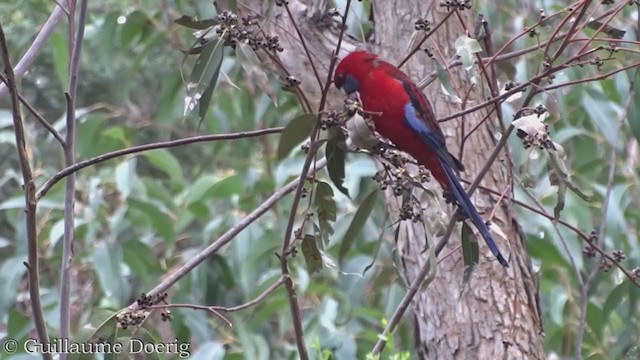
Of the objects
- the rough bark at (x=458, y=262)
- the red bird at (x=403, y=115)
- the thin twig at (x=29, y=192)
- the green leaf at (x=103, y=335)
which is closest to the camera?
the thin twig at (x=29, y=192)

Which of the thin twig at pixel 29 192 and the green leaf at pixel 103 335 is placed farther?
the green leaf at pixel 103 335

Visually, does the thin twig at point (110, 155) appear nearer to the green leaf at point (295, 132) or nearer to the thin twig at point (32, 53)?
the green leaf at point (295, 132)

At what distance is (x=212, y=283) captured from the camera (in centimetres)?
327

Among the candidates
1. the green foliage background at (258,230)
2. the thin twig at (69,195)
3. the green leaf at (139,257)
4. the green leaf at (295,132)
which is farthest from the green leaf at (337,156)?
the green leaf at (139,257)

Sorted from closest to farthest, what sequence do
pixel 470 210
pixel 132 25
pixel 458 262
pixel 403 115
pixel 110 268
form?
pixel 470 210 → pixel 403 115 → pixel 458 262 → pixel 110 268 → pixel 132 25

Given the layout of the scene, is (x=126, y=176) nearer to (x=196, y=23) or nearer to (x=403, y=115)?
(x=403, y=115)

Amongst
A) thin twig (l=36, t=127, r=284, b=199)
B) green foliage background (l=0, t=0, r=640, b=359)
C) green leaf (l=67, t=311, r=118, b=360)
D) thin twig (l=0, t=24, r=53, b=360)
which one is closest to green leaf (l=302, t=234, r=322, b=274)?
thin twig (l=36, t=127, r=284, b=199)

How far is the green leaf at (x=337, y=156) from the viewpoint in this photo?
5.21 ft

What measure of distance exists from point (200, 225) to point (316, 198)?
3.49 metres

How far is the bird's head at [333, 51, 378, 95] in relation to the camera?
82.7 inches

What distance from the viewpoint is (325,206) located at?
1800 millimetres

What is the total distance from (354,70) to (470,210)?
443 mm

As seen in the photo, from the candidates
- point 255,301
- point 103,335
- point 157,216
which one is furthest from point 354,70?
point 157,216

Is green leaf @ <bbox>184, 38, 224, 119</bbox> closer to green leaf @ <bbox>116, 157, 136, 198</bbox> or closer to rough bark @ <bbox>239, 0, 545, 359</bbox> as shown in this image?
rough bark @ <bbox>239, 0, 545, 359</bbox>
